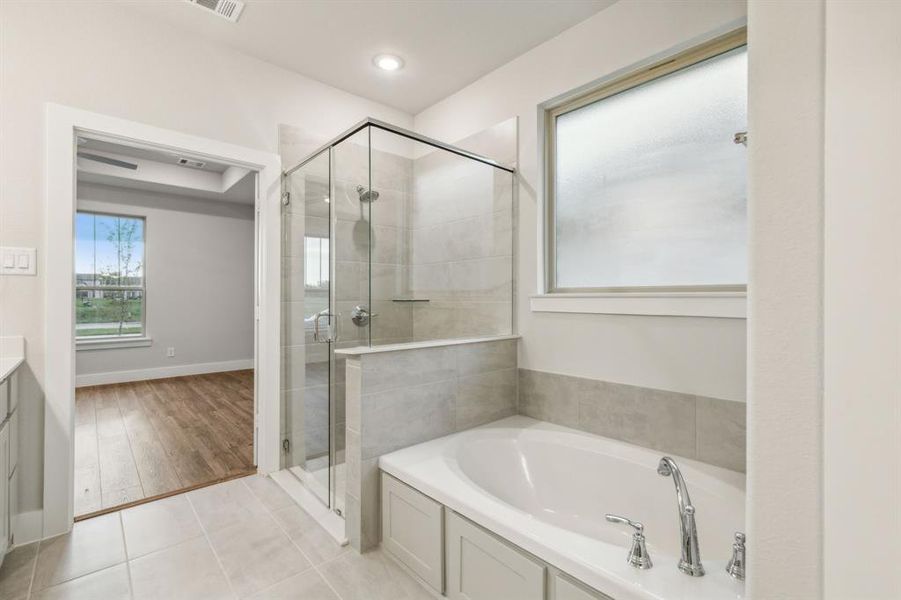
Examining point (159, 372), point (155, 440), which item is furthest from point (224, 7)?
point (159, 372)

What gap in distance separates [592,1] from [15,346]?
3.17m

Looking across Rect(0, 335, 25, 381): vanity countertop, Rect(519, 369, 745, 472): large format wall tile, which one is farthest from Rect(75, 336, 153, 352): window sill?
Rect(519, 369, 745, 472): large format wall tile

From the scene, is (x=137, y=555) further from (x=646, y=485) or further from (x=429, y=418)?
(x=646, y=485)

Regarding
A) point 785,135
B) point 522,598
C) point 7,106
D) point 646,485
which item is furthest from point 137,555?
point 785,135

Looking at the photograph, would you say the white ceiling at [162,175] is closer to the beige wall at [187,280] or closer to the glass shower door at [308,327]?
the beige wall at [187,280]

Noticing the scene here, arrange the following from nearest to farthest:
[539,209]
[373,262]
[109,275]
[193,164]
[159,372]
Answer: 1. [373,262]
2. [539,209]
3. [193,164]
4. [109,275]
5. [159,372]

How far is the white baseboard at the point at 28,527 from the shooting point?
184 cm

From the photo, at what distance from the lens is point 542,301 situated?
238 cm

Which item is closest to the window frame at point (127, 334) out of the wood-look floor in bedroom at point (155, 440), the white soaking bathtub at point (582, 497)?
the wood-look floor in bedroom at point (155, 440)

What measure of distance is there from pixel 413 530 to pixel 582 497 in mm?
788

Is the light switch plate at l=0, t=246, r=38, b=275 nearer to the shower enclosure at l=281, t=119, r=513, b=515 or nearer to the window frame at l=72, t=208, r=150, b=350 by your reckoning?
the shower enclosure at l=281, t=119, r=513, b=515

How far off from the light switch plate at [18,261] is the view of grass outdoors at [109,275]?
4011 millimetres

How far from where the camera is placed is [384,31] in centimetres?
230

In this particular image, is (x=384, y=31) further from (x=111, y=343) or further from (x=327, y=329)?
(x=111, y=343)
